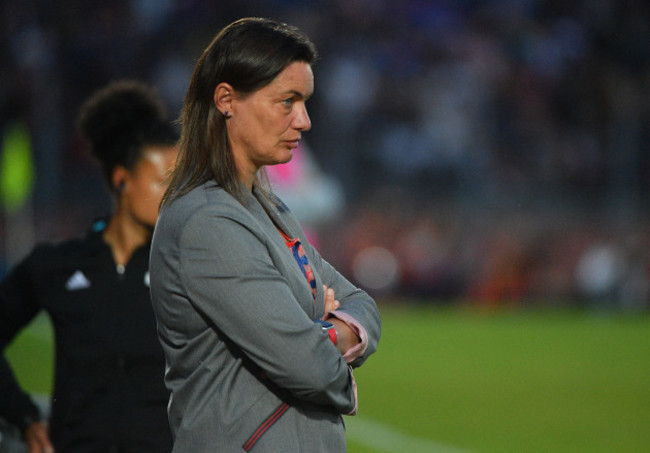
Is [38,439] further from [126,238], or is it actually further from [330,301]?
[330,301]

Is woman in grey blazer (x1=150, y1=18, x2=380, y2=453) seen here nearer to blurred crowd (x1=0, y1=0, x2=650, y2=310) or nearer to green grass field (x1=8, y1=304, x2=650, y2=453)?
green grass field (x1=8, y1=304, x2=650, y2=453)

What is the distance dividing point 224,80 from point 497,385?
9.95m

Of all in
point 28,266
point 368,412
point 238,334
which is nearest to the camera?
point 238,334

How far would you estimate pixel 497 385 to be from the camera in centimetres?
1212

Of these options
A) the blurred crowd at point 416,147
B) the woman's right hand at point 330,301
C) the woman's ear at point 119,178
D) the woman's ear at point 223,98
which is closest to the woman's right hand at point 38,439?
the woman's ear at point 119,178

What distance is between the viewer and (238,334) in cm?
246

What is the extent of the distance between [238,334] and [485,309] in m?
19.0

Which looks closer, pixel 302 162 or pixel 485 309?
pixel 302 162

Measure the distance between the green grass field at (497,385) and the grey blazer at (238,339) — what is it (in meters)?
6.47

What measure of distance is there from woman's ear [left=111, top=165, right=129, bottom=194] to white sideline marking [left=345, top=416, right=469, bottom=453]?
5323 millimetres

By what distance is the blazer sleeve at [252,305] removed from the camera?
2.45m

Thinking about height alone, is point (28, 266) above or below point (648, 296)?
above

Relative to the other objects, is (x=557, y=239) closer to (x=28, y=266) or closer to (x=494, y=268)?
(x=494, y=268)

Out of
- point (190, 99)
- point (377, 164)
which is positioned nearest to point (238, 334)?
point (190, 99)
